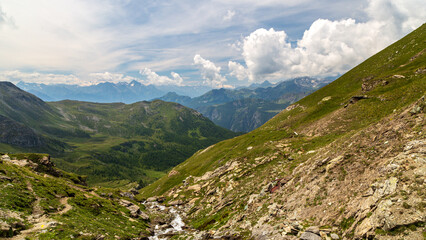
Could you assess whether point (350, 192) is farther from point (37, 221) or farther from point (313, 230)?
point (37, 221)

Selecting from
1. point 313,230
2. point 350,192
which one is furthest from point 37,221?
point 350,192

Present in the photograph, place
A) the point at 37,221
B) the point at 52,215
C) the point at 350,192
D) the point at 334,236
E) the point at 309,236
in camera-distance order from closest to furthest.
Answer: 1. the point at 334,236
2. the point at 309,236
3. the point at 350,192
4. the point at 37,221
5. the point at 52,215

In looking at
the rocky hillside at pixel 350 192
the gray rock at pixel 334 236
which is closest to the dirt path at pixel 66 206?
the rocky hillside at pixel 350 192

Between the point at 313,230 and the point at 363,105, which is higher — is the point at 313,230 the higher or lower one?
the lower one

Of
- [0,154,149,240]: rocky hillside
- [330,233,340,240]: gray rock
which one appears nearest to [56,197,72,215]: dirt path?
[0,154,149,240]: rocky hillside

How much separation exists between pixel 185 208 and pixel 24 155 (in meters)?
67.3

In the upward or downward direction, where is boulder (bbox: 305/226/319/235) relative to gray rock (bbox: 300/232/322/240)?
upward

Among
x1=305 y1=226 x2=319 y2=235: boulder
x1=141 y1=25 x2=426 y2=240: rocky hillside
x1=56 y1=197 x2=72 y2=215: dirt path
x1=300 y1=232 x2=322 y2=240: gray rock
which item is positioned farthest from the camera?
x1=56 y1=197 x2=72 y2=215: dirt path

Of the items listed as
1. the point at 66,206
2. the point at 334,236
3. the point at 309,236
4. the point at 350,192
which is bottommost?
the point at 309,236

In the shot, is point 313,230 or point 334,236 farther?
point 313,230

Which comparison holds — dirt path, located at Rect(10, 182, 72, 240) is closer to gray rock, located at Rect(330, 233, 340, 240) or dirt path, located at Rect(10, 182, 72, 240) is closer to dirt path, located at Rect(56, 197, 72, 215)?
dirt path, located at Rect(56, 197, 72, 215)

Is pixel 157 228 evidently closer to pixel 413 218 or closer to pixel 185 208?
pixel 185 208

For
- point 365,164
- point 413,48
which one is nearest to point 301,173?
point 365,164

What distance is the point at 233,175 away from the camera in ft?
175
